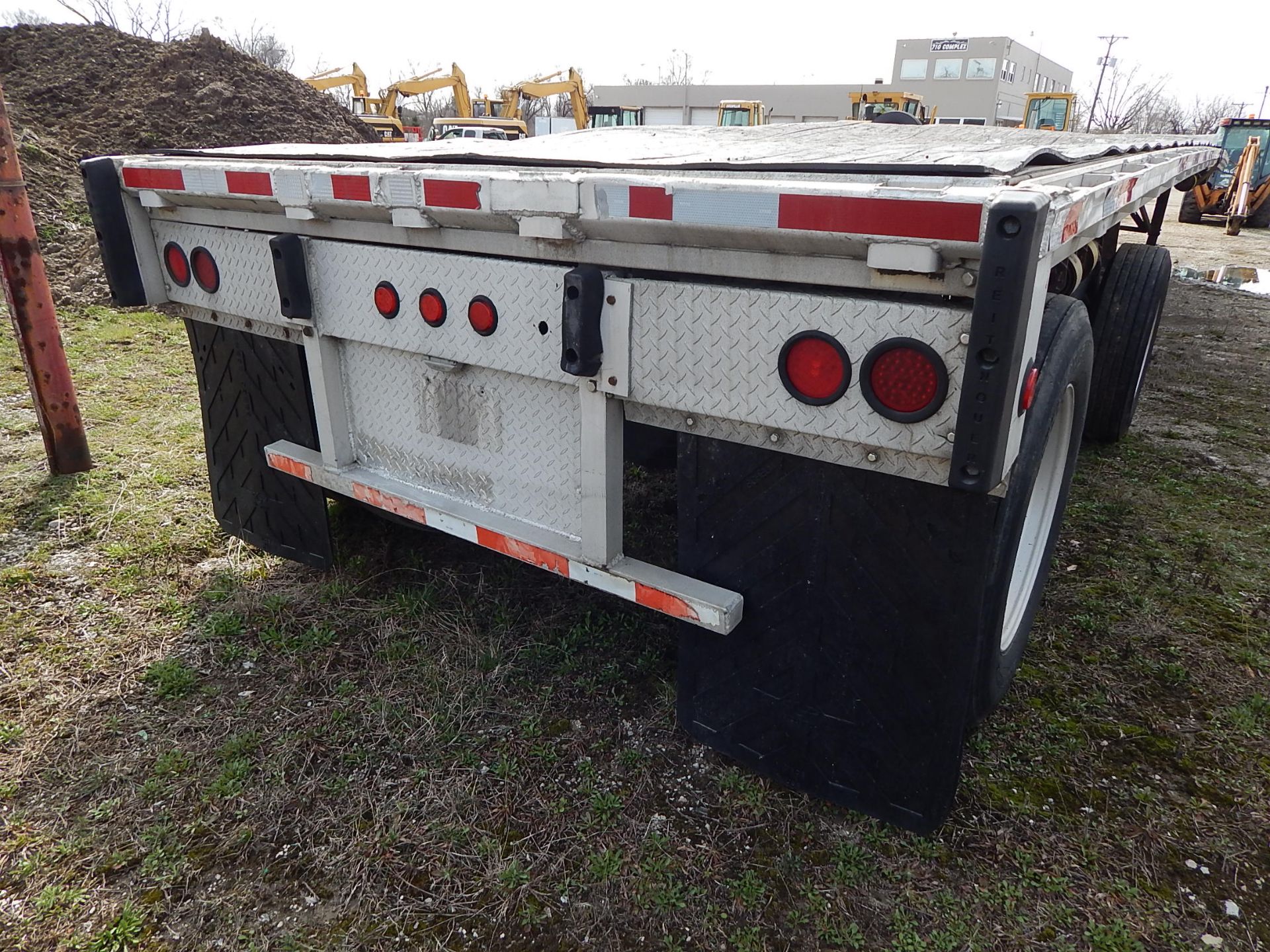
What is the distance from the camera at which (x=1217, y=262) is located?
1241 cm

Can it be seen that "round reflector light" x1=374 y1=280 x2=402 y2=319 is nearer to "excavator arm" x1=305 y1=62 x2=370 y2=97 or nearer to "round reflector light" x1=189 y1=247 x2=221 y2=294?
"round reflector light" x1=189 y1=247 x2=221 y2=294

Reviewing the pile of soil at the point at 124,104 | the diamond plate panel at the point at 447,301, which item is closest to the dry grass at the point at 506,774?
the diamond plate panel at the point at 447,301

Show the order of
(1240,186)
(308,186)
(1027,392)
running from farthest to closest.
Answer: (1240,186) → (308,186) → (1027,392)

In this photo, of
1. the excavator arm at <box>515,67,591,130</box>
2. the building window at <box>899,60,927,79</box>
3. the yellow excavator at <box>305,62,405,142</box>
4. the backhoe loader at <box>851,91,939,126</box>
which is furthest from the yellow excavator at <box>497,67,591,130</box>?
the building window at <box>899,60,927,79</box>

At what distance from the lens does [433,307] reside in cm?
228

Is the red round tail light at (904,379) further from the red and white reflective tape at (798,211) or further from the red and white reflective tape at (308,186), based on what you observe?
the red and white reflective tape at (308,186)

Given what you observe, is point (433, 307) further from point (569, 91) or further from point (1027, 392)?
point (569, 91)

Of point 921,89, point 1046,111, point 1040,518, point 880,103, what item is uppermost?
point 921,89

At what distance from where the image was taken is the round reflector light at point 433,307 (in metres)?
2.25

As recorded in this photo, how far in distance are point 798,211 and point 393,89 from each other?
23592 millimetres

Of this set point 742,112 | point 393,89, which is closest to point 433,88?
point 393,89

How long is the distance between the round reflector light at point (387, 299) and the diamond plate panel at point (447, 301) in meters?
0.01

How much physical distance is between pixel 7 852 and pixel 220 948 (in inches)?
26.6

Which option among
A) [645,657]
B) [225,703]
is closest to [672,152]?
[645,657]
